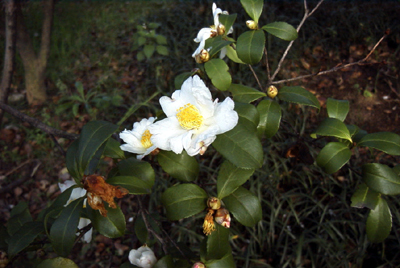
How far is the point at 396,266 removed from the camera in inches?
69.9

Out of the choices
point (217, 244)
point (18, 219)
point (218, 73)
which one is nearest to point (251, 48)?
point (218, 73)

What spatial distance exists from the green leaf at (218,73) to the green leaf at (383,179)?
60 cm

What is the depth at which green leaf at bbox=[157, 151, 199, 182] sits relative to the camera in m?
1.01

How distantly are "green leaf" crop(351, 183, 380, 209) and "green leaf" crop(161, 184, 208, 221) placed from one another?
1.97ft

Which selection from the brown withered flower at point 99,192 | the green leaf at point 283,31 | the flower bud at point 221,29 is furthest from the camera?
the flower bud at point 221,29

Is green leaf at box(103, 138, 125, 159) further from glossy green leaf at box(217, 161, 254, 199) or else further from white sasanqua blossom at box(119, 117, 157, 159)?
glossy green leaf at box(217, 161, 254, 199)

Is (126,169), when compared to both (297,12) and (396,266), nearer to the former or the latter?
(396,266)

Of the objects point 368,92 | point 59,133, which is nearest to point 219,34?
point 59,133

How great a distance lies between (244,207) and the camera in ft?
3.27

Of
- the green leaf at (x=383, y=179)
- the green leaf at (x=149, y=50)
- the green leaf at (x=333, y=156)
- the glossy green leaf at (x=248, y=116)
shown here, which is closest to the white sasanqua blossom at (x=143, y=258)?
the glossy green leaf at (x=248, y=116)

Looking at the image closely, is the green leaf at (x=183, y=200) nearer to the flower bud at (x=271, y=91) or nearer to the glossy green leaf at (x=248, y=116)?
the glossy green leaf at (x=248, y=116)

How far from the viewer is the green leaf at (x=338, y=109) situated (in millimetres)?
1272

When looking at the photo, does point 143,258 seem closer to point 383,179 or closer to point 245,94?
point 245,94

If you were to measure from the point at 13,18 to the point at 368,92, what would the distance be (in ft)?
9.06
